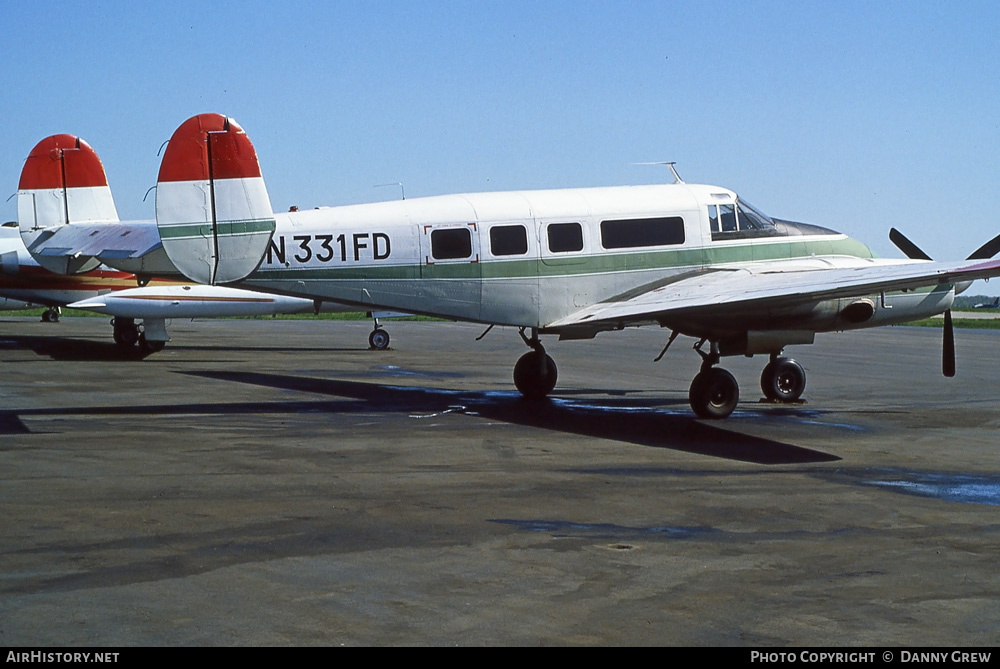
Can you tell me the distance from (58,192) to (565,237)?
17.1 meters

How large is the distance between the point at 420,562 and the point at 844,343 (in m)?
37.5

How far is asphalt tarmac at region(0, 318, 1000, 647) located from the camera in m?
6.82

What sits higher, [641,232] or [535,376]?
[641,232]

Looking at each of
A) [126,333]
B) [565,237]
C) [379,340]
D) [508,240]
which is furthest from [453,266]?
[379,340]

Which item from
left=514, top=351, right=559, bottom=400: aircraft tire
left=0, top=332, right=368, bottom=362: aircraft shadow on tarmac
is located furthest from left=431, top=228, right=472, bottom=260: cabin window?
left=0, top=332, right=368, bottom=362: aircraft shadow on tarmac

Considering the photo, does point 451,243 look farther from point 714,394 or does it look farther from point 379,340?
point 379,340

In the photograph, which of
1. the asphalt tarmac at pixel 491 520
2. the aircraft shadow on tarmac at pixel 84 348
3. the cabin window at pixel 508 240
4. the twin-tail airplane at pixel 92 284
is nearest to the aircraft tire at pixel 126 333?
the twin-tail airplane at pixel 92 284

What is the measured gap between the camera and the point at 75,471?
12.1m

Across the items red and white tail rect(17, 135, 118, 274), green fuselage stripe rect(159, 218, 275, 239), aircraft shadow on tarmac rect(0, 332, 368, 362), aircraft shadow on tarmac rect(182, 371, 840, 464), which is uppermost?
red and white tail rect(17, 135, 118, 274)

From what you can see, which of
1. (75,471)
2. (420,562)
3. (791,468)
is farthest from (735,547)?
(75,471)

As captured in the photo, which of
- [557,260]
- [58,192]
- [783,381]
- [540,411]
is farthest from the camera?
[58,192]

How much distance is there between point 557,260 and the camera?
1886cm

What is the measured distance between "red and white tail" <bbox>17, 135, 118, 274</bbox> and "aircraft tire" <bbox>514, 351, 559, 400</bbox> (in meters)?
14.6

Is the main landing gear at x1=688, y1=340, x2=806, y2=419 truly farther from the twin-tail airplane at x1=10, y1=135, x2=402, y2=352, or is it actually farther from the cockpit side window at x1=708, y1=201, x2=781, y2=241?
the twin-tail airplane at x1=10, y1=135, x2=402, y2=352
